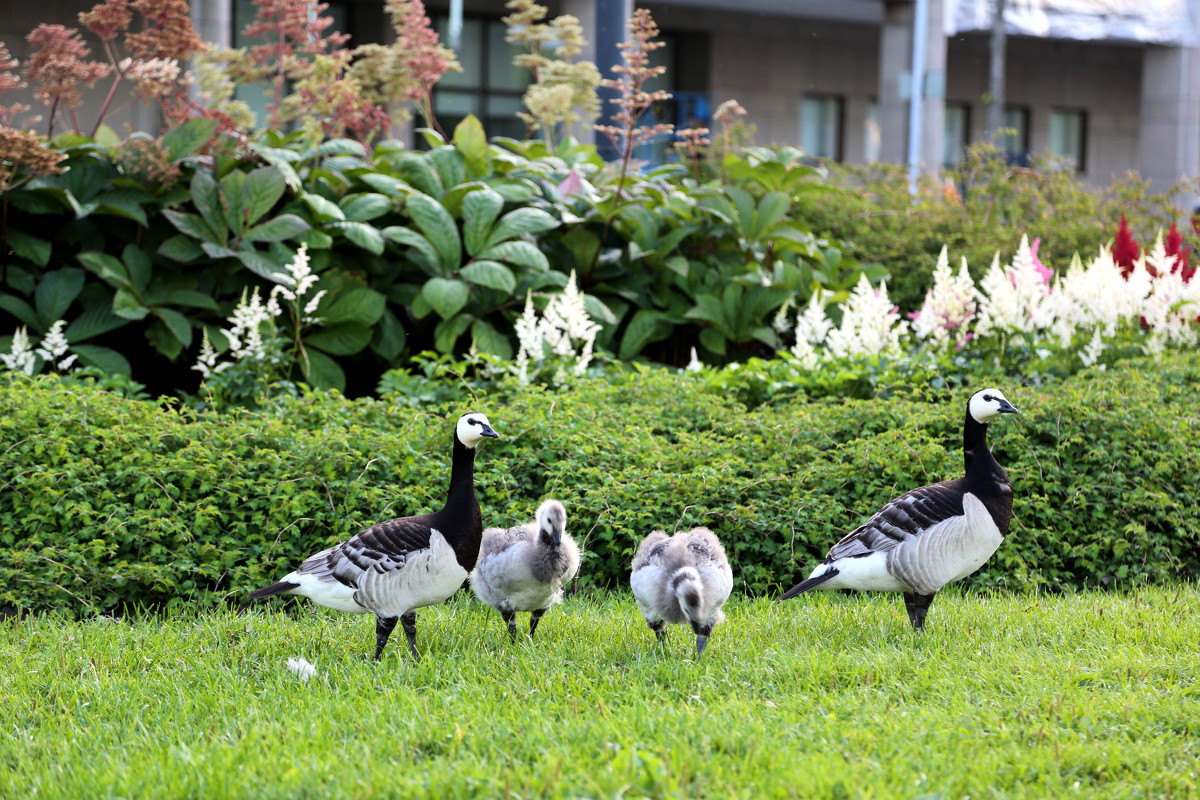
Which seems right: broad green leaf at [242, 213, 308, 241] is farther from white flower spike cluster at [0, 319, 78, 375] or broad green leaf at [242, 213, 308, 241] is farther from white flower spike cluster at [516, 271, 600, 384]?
white flower spike cluster at [516, 271, 600, 384]

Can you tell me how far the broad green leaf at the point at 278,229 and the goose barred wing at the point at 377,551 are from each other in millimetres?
4293

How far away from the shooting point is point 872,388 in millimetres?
7758

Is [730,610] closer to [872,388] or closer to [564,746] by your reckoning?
[564,746]

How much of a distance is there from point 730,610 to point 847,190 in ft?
25.9

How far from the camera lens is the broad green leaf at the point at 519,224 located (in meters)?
8.80

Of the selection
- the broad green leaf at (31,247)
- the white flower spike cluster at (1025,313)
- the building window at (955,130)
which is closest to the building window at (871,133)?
the building window at (955,130)

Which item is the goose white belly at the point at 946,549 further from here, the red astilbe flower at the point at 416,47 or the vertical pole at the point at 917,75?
the vertical pole at the point at 917,75

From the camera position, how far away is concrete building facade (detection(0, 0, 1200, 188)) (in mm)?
21172

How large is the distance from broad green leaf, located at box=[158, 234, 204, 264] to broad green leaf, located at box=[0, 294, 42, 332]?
3.19 feet

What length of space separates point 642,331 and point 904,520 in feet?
15.5

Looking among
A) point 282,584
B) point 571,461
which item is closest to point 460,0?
point 571,461

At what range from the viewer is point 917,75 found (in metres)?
20.7

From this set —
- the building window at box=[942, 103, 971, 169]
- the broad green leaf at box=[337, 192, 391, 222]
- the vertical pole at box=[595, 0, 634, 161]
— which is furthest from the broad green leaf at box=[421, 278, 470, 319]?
the building window at box=[942, 103, 971, 169]

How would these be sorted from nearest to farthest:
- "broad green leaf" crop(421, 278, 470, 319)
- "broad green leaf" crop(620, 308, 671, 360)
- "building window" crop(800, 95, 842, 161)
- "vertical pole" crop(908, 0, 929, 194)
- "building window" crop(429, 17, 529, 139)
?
"broad green leaf" crop(421, 278, 470, 319) → "broad green leaf" crop(620, 308, 671, 360) → "vertical pole" crop(908, 0, 929, 194) → "building window" crop(429, 17, 529, 139) → "building window" crop(800, 95, 842, 161)
